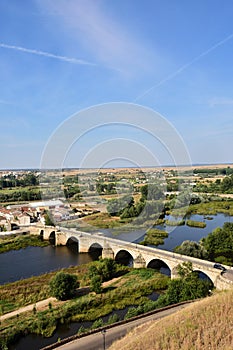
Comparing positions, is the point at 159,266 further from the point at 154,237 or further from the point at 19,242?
the point at 19,242

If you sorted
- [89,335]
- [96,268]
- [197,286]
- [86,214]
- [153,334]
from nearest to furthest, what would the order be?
[153,334], [89,335], [197,286], [96,268], [86,214]

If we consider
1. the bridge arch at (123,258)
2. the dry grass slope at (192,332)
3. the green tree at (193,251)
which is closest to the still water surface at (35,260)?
the bridge arch at (123,258)

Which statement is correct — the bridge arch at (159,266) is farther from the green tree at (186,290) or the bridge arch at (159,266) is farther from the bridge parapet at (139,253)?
the green tree at (186,290)

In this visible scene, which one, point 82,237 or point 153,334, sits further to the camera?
point 82,237

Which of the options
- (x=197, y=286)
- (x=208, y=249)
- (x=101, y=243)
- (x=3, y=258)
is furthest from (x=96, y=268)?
(x=3, y=258)

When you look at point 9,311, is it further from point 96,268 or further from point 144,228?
point 144,228

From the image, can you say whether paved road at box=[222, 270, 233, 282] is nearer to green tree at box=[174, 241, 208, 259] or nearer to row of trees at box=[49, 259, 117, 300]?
green tree at box=[174, 241, 208, 259]
